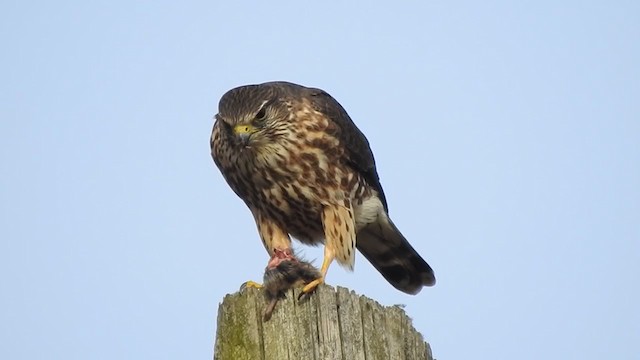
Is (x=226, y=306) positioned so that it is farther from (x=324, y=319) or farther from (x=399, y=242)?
(x=399, y=242)

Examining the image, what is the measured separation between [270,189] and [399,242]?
120cm

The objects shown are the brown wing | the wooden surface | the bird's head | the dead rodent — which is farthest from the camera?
the brown wing

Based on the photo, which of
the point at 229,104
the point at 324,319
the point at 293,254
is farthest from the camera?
the point at 229,104

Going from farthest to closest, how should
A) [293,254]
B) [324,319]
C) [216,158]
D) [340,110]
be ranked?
[340,110], [216,158], [293,254], [324,319]

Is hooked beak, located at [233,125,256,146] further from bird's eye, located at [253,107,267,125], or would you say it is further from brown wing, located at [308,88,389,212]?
brown wing, located at [308,88,389,212]

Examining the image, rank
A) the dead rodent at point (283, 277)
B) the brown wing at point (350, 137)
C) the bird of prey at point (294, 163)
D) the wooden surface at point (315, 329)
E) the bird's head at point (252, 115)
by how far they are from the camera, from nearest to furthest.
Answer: the wooden surface at point (315, 329) < the dead rodent at point (283, 277) < the bird's head at point (252, 115) < the bird of prey at point (294, 163) < the brown wing at point (350, 137)

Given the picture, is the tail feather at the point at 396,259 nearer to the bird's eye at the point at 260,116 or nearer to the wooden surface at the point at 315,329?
the bird's eye at the point at 260,116

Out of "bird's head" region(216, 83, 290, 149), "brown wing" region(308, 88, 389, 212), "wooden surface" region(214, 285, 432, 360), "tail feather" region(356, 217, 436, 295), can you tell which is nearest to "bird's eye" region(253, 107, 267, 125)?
"bird's head" region(216, 83, 290, 149)

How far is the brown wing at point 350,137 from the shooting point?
20.1 ft

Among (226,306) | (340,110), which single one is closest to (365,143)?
(340,110)

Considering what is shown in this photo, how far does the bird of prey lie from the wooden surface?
2206mm

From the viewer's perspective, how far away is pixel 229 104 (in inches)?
218

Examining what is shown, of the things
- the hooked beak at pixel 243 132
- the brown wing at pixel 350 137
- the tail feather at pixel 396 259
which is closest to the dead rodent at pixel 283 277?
the hooked beak at pixel 243 132

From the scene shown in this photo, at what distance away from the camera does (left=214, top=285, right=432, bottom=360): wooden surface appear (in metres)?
3.14
